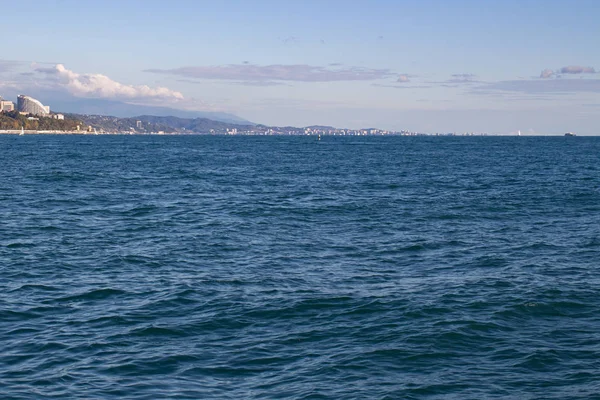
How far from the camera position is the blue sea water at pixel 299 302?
16.6 meters

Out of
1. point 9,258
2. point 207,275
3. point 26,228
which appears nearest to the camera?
point 207,275

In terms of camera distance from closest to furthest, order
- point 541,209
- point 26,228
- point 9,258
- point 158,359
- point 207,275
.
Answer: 1. point 158,359
2. point 207,275
3. point 9,258
4. point 26,228
5. point 541,209

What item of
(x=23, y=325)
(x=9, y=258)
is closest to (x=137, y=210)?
(x=9, y=258)

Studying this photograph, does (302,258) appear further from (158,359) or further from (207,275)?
(158,359)

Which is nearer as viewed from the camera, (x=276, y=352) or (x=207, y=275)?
(x=276, y=352)

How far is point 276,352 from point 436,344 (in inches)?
184

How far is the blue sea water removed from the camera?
1656 cm

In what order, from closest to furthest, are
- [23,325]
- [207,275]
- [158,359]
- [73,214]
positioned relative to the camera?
[158,359] < [23,325] < [207,275] < [73,214]

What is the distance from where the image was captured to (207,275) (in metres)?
27.2

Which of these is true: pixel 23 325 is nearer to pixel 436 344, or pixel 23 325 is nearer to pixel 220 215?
pixel 436 344

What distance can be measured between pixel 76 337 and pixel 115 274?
7.91 m

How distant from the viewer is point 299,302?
2327 centimetres

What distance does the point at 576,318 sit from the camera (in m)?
21.8

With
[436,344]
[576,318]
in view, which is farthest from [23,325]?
[576,318]
